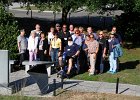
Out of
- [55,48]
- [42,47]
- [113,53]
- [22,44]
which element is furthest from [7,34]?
[113,53]

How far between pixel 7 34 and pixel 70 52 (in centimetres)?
262

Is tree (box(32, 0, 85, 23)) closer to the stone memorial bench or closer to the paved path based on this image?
the paved path

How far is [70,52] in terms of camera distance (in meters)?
18.6

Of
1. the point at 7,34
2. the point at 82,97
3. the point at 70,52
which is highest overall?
the point at 7,34

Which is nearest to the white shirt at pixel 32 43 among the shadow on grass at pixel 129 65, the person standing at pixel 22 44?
the person standing at pixel 22 44

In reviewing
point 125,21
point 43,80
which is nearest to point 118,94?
point 43,80

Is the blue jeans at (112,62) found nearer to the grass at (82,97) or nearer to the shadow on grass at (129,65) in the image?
the shadow on grass at (129,65)

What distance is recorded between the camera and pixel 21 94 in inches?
624

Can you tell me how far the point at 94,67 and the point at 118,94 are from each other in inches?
110

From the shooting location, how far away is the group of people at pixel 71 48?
18.7m

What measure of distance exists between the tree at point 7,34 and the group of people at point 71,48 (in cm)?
36

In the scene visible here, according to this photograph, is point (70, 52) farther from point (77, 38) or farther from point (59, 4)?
point (59, 4)

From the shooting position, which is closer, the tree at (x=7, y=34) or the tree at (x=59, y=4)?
the tree at (x=7, y=34)

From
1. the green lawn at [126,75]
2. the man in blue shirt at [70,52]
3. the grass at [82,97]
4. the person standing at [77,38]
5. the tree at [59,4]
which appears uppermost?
the tree at [59,4]
